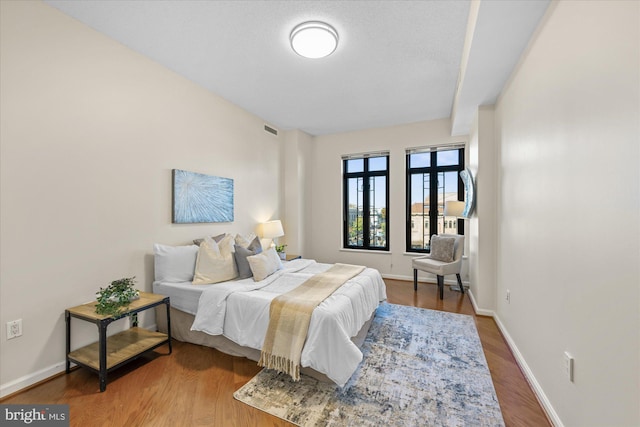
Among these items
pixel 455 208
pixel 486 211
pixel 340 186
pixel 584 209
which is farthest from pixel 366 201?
pixel 584 209

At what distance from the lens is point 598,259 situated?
1.23 metres

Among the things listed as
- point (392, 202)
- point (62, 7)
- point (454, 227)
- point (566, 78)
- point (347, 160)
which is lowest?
point (454, 227)

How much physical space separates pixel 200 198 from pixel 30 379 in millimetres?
2075

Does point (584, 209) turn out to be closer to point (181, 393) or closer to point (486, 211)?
point (486, 211)

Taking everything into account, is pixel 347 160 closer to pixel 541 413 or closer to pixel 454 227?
pixel 454 227

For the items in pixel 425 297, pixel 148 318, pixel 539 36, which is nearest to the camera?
pixel 539 36

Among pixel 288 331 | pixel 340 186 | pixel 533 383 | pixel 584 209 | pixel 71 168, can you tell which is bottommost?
pixel 533 383

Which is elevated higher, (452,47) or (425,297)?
(452,47)

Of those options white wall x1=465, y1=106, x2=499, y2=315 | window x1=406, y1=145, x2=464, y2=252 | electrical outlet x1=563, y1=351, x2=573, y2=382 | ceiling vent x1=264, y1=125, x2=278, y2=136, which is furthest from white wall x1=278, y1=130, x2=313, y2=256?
electrical outlet x1=563, y1=351, x2=573, y2=382

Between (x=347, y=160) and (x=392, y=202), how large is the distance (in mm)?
1300

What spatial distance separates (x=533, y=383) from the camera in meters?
1.92

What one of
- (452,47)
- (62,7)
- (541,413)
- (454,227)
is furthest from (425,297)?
(62,7)

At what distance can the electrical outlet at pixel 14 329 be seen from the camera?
187 cm

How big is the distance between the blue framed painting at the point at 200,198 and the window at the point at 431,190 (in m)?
3.22
